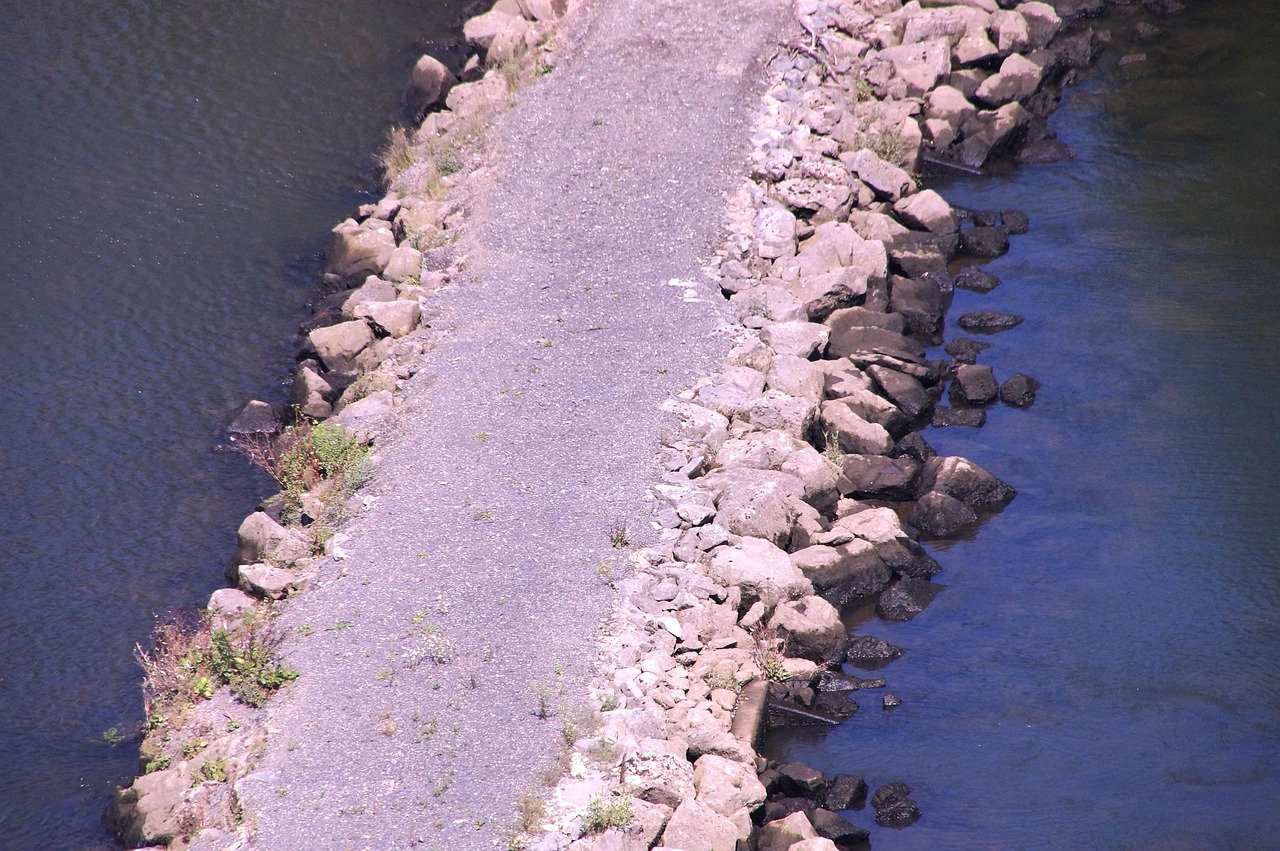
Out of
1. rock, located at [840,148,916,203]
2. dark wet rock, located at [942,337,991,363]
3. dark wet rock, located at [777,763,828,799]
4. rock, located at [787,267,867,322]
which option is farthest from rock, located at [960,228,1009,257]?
dark wet rock, located at [777,763,828,799]

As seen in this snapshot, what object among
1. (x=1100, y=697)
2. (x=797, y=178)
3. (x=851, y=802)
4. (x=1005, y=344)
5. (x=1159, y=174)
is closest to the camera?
(x=851, y=802)

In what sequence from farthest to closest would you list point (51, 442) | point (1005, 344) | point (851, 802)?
point (1005, 344) → point (51, 442) → point (851, 802)

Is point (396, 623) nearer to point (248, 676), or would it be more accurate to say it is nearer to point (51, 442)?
point (248, 676)

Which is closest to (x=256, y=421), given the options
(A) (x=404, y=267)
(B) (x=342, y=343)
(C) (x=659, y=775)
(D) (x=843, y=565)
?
(B) (x=342, y=343)

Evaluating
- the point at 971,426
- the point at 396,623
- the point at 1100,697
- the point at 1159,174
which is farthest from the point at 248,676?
the point at 1159,174

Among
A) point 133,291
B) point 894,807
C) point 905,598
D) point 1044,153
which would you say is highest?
point 133,291

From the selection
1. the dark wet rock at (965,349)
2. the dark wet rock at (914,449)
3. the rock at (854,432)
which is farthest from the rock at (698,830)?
the dark wet rock at (965,349)

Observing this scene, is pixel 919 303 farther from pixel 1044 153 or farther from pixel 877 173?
pixel 1044 153
